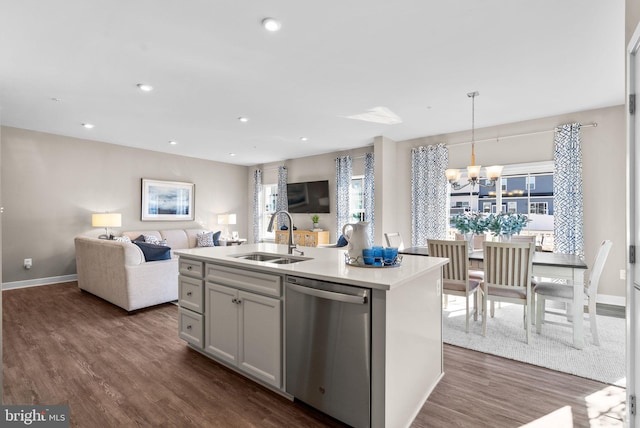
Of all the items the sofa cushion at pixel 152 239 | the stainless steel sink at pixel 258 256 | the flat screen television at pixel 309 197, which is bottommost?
the sofa cushion at pixel 152 239

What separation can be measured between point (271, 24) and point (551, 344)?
12.2ft

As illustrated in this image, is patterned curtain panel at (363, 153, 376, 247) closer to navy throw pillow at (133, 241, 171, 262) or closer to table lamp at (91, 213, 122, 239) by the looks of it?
navy throw pillow at (133, 241, 171, 262)

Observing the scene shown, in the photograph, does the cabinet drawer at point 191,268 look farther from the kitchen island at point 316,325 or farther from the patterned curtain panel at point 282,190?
the patterned curtain panel at point 282,190

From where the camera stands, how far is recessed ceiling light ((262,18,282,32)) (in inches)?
94.4

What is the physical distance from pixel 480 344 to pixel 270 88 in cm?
342

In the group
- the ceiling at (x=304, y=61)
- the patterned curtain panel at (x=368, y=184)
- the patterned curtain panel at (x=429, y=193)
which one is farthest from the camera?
the patterned curtain panel at (x=368, y=184)

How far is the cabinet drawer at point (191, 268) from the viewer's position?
270cm

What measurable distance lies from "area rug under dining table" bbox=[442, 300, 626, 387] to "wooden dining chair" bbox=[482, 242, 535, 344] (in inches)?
6.0

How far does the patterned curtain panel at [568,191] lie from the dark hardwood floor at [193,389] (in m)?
2.69

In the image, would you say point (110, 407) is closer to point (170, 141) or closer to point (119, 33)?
point (119, 33)

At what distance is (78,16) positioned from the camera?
7.69ft

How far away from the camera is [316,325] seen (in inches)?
74.4

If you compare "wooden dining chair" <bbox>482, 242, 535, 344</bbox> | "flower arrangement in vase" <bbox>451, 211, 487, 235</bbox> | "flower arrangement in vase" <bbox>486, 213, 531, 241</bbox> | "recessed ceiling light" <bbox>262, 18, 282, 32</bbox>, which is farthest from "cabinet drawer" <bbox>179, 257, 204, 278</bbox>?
"flower arrangement in vase" <bbox>486, 213, 531, 241</bbox>

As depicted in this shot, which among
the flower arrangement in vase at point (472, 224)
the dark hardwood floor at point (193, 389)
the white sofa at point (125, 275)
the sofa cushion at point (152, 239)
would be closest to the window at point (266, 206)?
the sofa cushion at point (152, 239)
